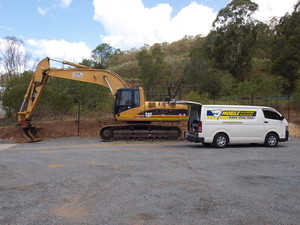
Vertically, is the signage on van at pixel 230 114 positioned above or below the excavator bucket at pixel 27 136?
above

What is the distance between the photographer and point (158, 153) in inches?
466

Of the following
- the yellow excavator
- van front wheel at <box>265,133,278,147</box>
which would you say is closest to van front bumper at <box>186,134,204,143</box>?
the yellow excavator

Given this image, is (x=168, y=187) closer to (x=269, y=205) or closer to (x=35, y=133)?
(x=269, y=205)

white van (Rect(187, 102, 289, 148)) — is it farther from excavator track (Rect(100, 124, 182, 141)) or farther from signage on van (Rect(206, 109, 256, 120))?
excavator track (Rect(100, 124, 182, 141))

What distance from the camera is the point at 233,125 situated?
1307cm

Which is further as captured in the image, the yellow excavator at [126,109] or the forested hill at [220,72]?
the forested hill at [220,72]

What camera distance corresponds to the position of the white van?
42.5ft

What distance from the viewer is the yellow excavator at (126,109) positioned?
15812mm

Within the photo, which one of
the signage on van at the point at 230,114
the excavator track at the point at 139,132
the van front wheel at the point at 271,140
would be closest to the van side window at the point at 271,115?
the signage on van at the point at 230,114

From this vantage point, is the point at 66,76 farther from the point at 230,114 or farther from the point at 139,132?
the point at 230,114

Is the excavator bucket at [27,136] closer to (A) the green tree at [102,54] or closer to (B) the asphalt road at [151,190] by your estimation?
(B) the asphalt road at [151,190]

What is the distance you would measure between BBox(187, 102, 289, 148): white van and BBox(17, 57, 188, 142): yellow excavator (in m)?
2.67

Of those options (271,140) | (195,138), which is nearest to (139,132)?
(195,138)

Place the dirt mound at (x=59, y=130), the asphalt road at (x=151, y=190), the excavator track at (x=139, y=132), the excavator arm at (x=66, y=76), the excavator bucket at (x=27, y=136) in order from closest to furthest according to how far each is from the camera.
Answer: the asphalt road at (x=151, y=190) → the excavator track at (x=139, y=132) → the excavator arm at (x=66, y=76) → the excavator bucket at (x=27, y=136) → the dirt mound at (x=59, y=130)
